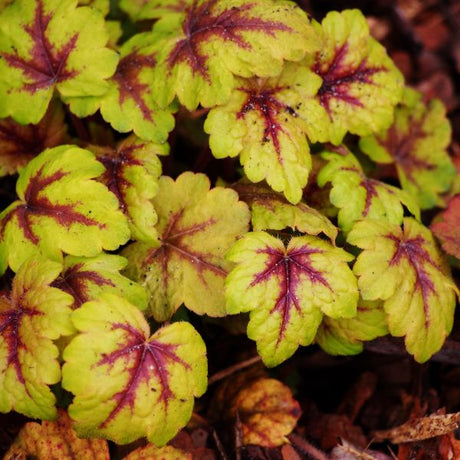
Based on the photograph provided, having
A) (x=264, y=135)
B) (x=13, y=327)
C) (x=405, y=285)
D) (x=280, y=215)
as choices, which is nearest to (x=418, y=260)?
(x=405, y=285)

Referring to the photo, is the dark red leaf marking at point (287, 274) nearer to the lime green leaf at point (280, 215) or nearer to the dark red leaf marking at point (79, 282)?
the lime green leaf at point (280, 215)

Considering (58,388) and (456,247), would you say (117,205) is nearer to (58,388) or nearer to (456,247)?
(58,388)

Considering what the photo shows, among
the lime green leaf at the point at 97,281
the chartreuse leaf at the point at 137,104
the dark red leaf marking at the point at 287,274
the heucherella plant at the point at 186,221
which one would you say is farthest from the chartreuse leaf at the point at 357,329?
the chartreuse leaf at the point at 137,104

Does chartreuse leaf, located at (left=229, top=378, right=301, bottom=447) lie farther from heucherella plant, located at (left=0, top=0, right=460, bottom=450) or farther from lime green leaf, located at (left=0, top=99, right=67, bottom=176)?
lime green leaf, located at (left=0, top=99, right=67, bottom=176)

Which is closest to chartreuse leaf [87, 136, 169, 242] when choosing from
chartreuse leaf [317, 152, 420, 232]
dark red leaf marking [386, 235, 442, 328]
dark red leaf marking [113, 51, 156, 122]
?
dark red leaf marking [113, 51, 156, 122]

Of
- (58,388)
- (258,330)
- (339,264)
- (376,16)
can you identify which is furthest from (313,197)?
(376,16)

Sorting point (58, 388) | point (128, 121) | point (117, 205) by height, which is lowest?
point (58, 388)

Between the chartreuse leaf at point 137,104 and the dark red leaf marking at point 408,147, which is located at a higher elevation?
the chartreuse leaf at point 137,104
